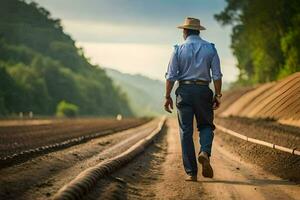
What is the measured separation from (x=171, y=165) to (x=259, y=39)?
57097 millimetres

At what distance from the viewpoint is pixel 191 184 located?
8797 mm

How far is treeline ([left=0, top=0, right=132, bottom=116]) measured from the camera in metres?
93.4

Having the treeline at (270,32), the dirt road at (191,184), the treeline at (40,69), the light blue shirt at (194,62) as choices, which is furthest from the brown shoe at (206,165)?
the treeline at (40,69)

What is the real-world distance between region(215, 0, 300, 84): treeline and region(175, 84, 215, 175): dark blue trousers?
43399mm

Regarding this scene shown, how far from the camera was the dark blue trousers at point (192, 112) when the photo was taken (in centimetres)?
980

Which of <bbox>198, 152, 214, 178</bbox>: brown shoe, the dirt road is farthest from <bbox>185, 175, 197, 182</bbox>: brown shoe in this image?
<bbox>198, 152, 214, 178</bbox>: brown shoe

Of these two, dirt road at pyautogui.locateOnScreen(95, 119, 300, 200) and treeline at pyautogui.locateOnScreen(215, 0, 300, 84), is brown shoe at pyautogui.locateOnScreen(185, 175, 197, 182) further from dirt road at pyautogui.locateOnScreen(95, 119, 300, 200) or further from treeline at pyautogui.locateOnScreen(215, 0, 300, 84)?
treeline at pyautogui.locateOnScreen(215, 0, 300, 84)

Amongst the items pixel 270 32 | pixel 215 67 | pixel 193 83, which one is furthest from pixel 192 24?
pixel 270 32

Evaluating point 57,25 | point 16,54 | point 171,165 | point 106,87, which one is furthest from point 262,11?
point 106,87

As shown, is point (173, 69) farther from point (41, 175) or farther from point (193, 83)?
point (41, 175)

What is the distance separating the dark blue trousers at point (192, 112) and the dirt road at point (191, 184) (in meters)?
0.49

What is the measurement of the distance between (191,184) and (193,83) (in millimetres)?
1786

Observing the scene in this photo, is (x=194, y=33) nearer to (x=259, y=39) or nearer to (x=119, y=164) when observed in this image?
(x=119, y=164)

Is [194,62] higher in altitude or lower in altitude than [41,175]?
higher
